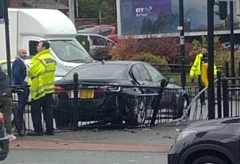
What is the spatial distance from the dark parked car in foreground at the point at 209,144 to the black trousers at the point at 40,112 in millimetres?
6577

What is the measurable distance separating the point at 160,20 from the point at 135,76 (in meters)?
23.9

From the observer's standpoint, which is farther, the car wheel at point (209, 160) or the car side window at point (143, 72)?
the car side window at point (143, 72)

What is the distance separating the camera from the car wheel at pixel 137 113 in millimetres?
17062

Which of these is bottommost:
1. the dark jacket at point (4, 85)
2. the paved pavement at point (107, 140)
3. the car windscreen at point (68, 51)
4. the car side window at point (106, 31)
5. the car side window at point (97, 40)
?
the paved pavement at point (107, 140)

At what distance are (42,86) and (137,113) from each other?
7.73ft

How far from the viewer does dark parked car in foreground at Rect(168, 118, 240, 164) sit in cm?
943

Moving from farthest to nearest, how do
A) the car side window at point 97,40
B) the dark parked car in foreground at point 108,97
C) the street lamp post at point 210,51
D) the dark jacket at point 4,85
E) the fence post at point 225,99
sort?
1. the car side window at point 97,40
2. the dark parked car in foreground at point 108,97
3. the fence post at point 225,99
4. the dark jacket at point 4,85
5. the street lamp post at point 210,51

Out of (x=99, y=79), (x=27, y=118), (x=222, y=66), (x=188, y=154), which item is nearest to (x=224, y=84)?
(x=99, y=79)

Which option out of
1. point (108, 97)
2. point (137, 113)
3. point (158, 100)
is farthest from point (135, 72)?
point (108, 97)

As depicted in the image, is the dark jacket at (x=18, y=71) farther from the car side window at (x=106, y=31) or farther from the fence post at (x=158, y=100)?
the car side window at (x=106, y=31)

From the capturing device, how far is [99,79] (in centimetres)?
1730

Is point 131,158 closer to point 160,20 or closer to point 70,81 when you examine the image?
point 70,81

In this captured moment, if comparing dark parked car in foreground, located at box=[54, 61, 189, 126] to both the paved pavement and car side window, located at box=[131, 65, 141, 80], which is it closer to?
car side window, located at box=[131, 65, 141, 80]

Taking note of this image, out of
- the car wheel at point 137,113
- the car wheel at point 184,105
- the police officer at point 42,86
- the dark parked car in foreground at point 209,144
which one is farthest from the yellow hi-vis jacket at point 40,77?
the dark parked car in foreground at point 209,144
